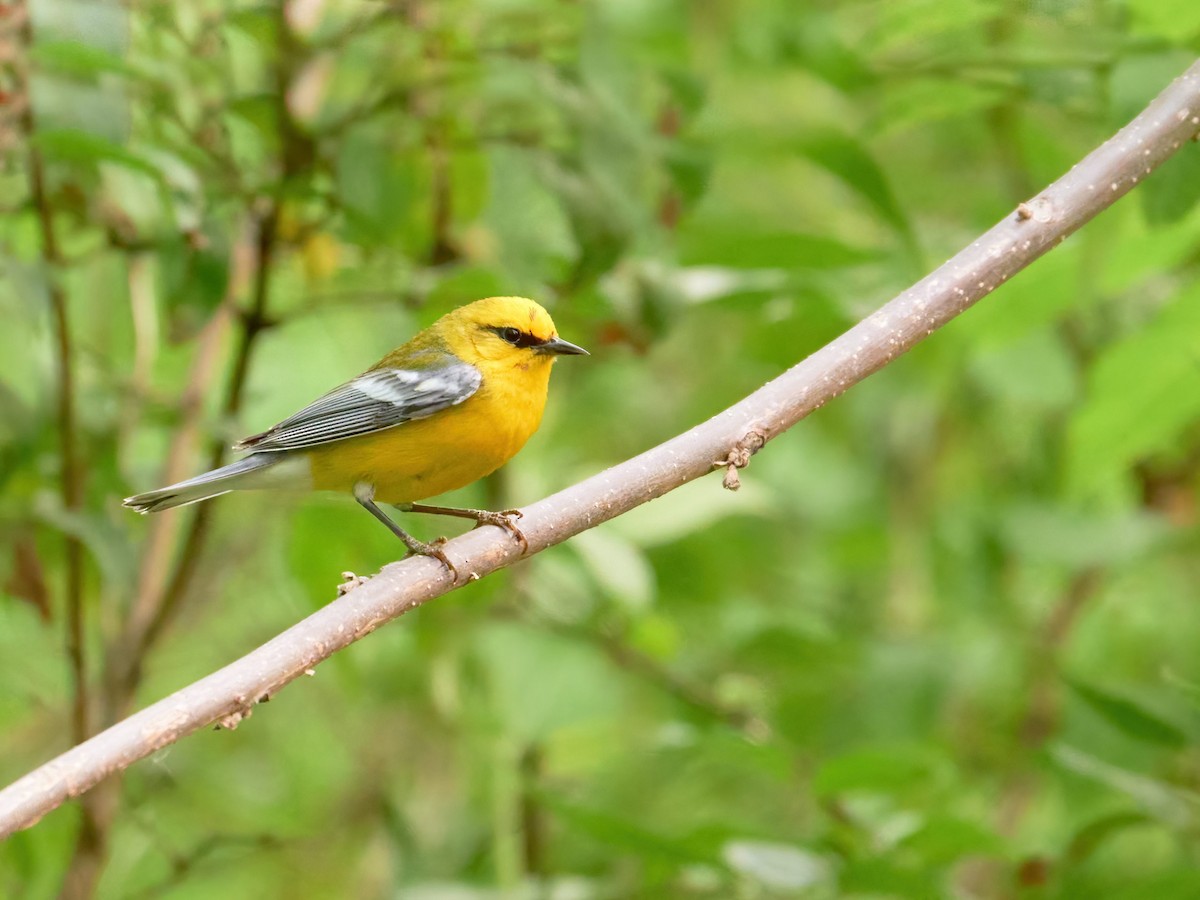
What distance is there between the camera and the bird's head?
3.35 metres

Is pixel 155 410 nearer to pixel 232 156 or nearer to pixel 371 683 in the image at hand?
pixel 232 156

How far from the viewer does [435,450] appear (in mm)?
3232

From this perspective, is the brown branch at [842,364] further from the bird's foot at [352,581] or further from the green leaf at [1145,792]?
the green leaf at [1145,792]

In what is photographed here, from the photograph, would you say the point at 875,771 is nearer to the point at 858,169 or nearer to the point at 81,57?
the point at 858,169

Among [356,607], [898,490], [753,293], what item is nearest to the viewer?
[356,607]

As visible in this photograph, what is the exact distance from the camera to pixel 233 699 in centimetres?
185

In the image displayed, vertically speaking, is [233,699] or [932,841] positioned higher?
[233,699]

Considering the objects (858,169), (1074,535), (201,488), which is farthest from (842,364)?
(1074,535)

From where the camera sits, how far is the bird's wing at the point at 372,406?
127 inches

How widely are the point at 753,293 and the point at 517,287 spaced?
67 centimetres

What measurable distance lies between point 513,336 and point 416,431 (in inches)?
13.8

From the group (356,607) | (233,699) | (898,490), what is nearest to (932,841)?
(356,607)

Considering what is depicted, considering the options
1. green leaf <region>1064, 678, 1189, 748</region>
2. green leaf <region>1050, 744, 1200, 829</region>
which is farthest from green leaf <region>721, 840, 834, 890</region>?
green leaf <region>1064, 678, 1189, 748</region>

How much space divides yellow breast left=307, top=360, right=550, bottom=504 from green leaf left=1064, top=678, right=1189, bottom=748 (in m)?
1.36
